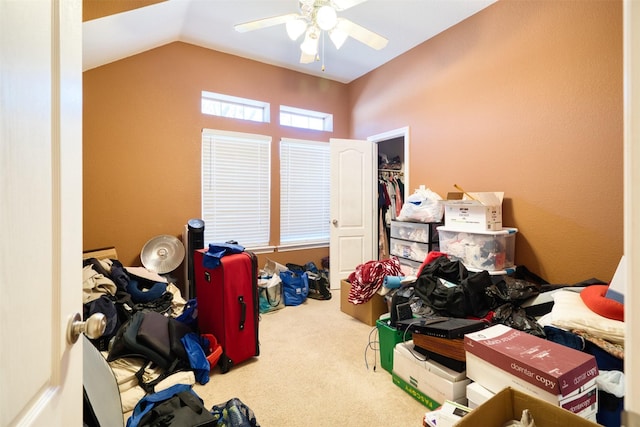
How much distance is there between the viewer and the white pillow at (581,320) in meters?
1.55

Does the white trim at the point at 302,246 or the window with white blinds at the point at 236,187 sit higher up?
the window with white blinds at the point at 236,187

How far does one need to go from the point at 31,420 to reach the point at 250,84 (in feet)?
13.6

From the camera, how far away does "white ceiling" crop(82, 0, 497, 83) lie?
2604 mm

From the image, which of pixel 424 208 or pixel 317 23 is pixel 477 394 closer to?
pixel 424 208

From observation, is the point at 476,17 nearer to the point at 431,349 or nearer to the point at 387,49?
the point at 387,49

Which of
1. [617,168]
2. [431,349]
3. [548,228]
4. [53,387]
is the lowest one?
[431,349]

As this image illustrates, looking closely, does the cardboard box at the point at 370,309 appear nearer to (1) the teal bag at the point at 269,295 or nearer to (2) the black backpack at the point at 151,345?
(1) the teal bag at the point at 269,295

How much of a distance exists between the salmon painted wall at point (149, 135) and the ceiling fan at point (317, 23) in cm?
159

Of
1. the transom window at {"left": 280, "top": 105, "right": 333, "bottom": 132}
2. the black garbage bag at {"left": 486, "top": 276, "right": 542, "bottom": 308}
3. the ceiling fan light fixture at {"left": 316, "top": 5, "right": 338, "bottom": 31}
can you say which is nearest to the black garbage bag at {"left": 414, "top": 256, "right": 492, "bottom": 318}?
the black garbage bag at {"left": 486, "top": 276, "right": 542, "bottom": 308}

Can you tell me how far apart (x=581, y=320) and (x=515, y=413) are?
2.93 ft

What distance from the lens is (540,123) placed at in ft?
8.34

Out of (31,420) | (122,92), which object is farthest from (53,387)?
(122,92)

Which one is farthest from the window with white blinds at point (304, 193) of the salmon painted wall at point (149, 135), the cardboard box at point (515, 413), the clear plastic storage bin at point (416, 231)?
the cardboard box at point (515, 413)

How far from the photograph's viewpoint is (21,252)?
45cm
